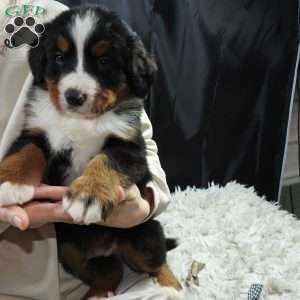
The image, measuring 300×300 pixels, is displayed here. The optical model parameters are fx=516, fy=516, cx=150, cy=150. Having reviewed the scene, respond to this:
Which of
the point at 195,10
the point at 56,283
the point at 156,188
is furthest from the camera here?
the point at 195,10

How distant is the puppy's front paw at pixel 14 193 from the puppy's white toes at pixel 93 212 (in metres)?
0.21

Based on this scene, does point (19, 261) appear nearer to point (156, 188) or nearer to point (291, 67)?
point (156, 188)

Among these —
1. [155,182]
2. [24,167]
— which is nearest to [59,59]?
[24,167]

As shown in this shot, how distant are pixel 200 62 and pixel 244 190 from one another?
754 millimetres

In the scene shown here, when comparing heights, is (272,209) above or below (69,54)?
below

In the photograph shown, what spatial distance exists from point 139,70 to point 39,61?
1.00 feet

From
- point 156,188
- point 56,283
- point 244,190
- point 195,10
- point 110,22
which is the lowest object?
point 244,190

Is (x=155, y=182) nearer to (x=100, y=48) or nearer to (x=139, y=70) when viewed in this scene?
(x=139, y=70)

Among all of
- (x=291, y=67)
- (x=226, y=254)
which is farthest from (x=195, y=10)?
(x=226, y=254)

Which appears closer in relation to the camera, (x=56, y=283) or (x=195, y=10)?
(x=56, y=283)

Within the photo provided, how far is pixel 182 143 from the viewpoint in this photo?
9.76 ft

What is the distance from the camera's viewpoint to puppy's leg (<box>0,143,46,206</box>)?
1407mm

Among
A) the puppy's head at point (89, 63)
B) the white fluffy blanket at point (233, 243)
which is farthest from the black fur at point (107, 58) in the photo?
the white fluffy blanket at point (233, 243)

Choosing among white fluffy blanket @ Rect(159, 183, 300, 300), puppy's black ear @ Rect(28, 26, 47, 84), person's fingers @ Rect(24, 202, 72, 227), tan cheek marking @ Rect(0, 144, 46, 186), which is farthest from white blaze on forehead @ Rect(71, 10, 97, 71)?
white fluffy blanket @ Rect(159, 183, 300, 300)
